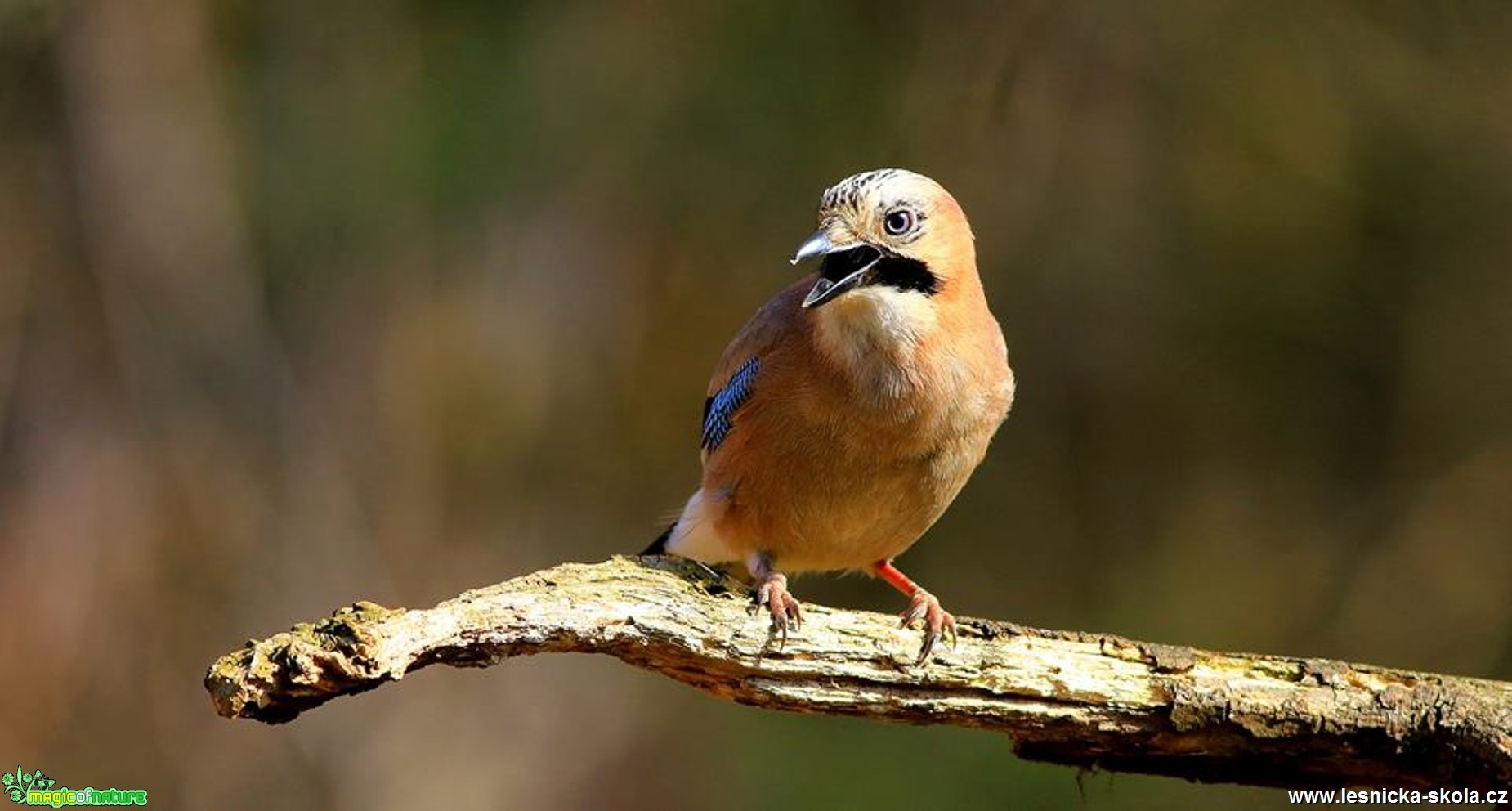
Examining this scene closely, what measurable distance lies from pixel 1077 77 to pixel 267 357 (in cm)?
456

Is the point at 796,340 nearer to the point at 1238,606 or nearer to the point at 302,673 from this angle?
the point at 302,673

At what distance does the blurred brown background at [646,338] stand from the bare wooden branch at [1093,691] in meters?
4.42

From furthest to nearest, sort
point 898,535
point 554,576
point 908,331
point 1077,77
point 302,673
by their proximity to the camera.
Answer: point 1077,77 → point 898,535 → point 908,331 → point 554,576 → point 302,673

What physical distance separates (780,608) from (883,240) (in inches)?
55.0

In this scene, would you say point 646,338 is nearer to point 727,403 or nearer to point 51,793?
point 727,403

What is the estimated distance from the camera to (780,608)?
4.73 metres

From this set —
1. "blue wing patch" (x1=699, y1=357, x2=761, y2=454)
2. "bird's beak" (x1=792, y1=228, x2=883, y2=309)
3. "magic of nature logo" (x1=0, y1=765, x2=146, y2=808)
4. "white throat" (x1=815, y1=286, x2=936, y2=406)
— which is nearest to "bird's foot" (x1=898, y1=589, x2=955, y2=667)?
"white throat" (x1=815, y1=286, x2=936, y2=406)

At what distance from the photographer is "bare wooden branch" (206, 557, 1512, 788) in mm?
4609

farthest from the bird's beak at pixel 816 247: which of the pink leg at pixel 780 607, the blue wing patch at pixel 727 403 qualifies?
the pink leg at pixel 780 607

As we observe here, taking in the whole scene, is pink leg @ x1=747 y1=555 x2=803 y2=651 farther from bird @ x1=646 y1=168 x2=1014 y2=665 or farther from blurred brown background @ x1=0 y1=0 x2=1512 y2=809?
blurred brown background @ x1=0 y1=0 x2=1512 y2=809

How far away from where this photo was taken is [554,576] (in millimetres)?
4379

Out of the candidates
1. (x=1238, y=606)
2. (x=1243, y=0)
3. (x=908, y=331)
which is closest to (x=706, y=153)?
(x=1243, y=0)

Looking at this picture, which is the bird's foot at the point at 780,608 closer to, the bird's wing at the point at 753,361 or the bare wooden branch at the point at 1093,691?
the bare wooden branch at the point at 1093,691

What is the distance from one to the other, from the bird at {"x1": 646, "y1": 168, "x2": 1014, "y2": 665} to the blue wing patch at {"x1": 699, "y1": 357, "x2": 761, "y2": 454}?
1 cm
